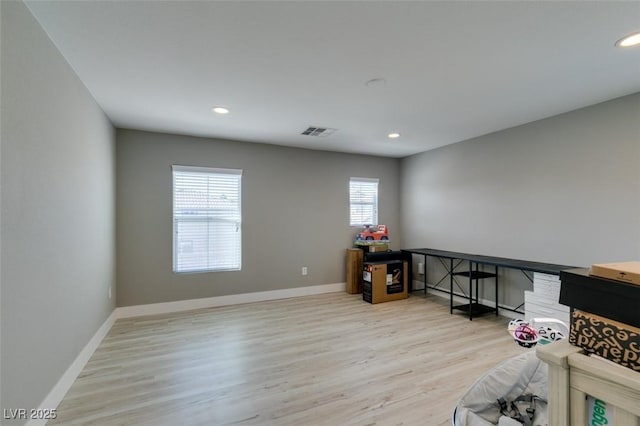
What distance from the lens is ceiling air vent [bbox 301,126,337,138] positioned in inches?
155

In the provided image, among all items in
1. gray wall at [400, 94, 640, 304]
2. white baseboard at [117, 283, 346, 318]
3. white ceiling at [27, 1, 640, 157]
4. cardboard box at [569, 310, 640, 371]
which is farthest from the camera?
white baseboard at [117, 283, 346, 318]

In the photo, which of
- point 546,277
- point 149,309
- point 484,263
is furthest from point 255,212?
point 546,277

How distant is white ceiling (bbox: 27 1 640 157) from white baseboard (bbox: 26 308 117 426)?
2.31m

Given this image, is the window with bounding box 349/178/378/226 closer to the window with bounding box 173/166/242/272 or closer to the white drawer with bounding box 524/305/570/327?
the window with bounding box 173/166/242/272

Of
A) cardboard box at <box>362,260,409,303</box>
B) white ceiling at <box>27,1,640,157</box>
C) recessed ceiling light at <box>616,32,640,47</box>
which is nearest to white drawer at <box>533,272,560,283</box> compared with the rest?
white ceiling at <box>27,1,640,157</box>

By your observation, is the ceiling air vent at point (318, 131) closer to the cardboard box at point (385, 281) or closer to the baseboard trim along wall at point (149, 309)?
the cardboard box at point (385, 281)

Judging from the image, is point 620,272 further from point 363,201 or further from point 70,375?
point 363,201

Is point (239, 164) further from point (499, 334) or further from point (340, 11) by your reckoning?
point (499, 334)

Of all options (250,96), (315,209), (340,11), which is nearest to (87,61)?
(250,96)

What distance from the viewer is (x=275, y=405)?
6.86ft

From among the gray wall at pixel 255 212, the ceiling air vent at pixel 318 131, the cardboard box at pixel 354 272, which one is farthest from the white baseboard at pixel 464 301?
the ceiling air vent at pixel 318 131

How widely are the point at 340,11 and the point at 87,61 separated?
1928mm

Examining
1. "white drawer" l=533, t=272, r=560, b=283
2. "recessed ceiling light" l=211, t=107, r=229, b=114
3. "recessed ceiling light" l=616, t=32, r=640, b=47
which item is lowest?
"white drawer" l=533, t=272, r=560, b=283

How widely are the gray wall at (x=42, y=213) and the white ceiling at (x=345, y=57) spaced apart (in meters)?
0.26
